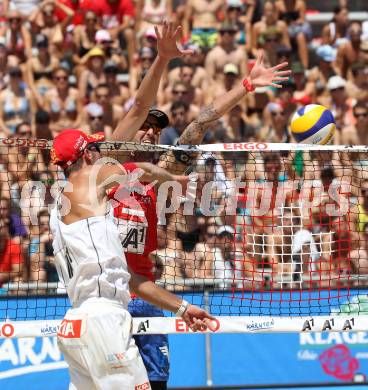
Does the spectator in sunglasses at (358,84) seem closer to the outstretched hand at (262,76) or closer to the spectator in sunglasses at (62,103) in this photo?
the spectator in sunglasses at (62,103)

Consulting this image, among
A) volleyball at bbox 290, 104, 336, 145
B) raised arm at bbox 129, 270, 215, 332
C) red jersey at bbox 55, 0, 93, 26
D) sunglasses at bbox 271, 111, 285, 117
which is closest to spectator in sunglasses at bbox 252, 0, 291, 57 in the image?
sunglasses at bbox 271, 111, 285, 117

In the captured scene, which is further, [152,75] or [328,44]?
[328,44]

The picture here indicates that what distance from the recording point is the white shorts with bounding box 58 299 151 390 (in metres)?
5.53

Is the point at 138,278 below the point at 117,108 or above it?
below

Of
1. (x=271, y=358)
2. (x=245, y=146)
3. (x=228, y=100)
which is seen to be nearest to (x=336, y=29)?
(x=271, y=358)

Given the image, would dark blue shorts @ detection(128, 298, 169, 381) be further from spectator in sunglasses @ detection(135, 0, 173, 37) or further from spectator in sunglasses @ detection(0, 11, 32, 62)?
spectator in sunglasses @ detection(135, 0, 173, 37)

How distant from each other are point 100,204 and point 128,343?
87 centimetres

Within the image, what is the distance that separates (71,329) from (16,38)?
969cm

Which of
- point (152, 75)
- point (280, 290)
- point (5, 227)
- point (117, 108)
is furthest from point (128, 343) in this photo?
point (117, 108)

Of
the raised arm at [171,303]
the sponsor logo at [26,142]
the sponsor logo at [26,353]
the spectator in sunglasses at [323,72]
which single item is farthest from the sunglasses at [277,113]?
the raised arm at [171,303]

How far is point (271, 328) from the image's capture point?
287 inches

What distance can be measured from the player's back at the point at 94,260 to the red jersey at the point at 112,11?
9.73 m

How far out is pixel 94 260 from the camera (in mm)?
5652

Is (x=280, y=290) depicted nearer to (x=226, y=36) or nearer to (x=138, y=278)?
(x=138, y=278)
